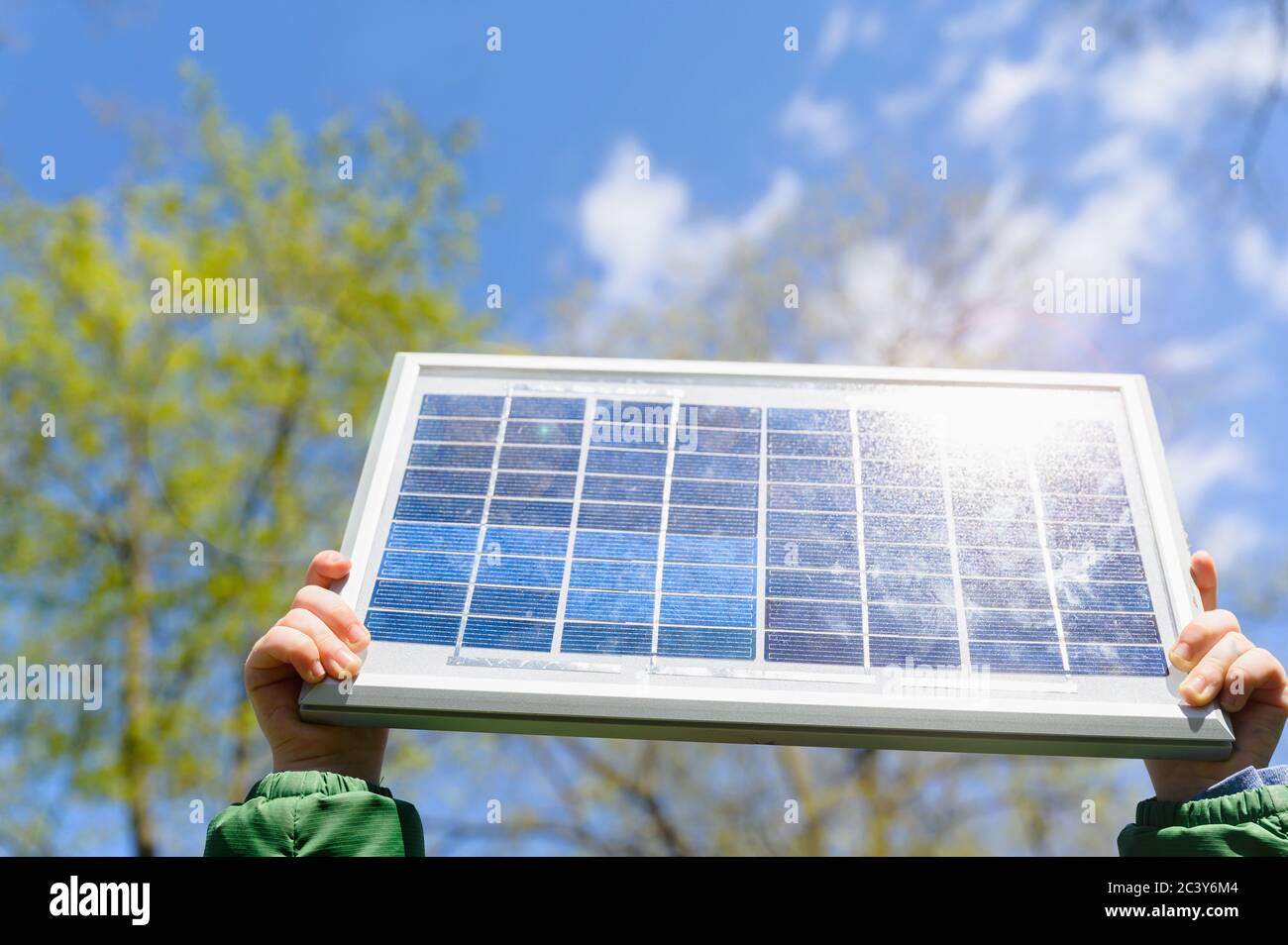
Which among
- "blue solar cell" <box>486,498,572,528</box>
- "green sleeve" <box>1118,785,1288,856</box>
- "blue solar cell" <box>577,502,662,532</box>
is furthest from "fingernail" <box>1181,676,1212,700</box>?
"blue solar cell" <box>486,498,572,528</box>

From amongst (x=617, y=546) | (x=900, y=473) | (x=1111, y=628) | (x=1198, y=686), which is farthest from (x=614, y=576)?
(x=1198, y=686)

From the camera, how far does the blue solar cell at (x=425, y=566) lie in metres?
2.65

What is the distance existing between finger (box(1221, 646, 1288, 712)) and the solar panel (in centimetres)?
8

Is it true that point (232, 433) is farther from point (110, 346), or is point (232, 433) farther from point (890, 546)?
point (890, 546)

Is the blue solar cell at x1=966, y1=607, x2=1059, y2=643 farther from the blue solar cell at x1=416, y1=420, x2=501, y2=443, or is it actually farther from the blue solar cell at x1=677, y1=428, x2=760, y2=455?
the blue solar cell at x1=416, y1=420, x2=501, y2=443

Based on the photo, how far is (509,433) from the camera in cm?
303

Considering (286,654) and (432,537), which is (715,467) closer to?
(432,537)

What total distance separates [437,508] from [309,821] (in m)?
0.93

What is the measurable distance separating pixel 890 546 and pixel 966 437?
0.48 meters

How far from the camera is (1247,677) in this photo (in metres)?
2.28

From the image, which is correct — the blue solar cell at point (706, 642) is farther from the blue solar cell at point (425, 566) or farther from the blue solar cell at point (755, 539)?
the blue solar cell at point (425, 566)

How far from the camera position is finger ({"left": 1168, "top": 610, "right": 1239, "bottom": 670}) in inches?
92.3

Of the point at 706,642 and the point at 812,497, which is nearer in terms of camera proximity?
the point at 706,642
